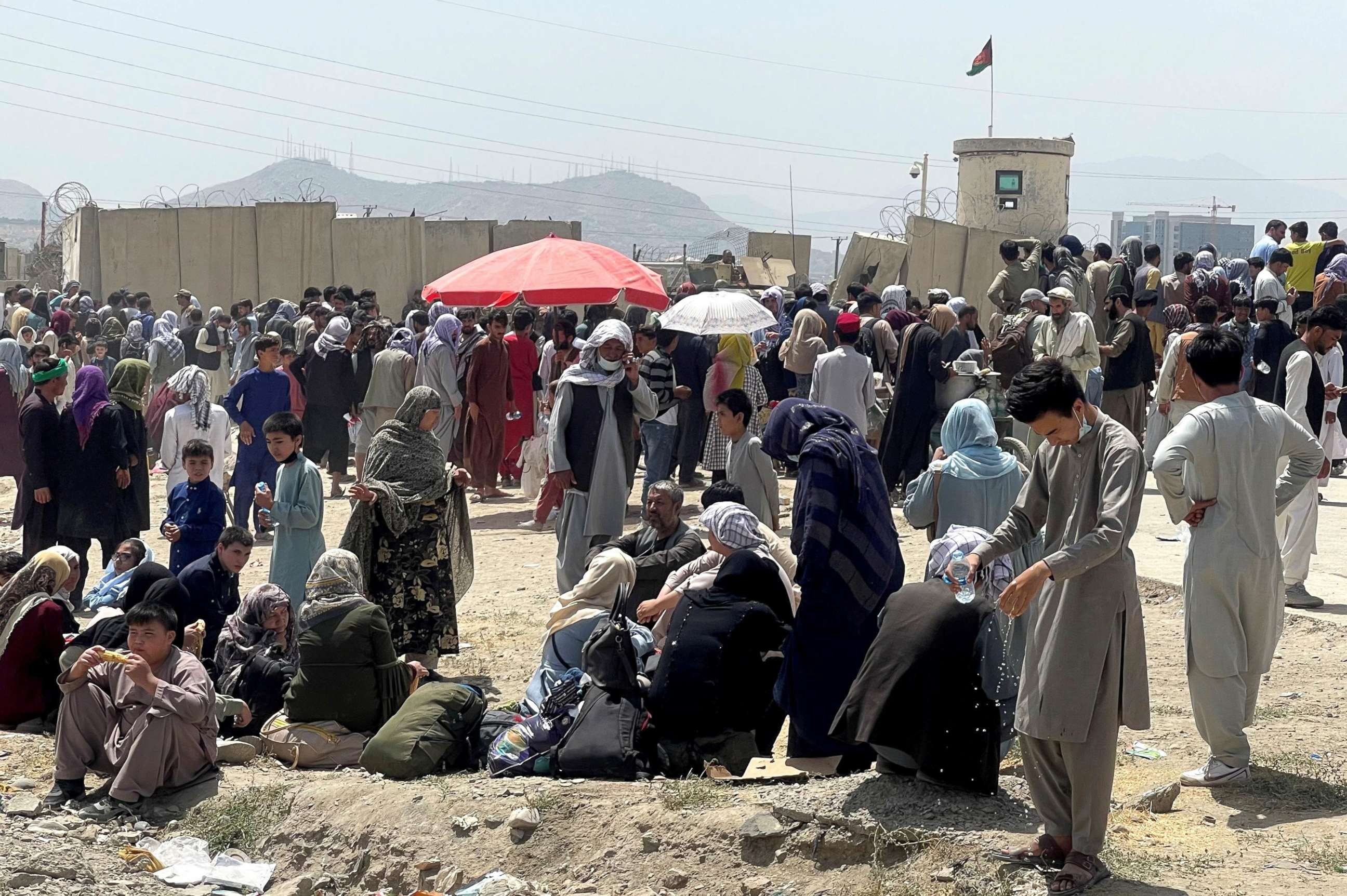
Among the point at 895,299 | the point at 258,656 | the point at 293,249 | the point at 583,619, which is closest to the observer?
the point at 583,619

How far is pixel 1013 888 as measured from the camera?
4.14 m

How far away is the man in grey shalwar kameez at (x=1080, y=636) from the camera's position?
3.99 m

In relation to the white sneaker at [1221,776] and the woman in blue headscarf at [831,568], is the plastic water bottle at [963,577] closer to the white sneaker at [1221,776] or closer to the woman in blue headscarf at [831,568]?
the woman in blue headscarf at [831,568]

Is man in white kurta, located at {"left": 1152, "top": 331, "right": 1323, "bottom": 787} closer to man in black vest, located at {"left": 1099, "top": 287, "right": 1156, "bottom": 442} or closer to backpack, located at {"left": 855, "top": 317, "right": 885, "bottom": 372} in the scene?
man in black vest, located at {"left": 1099, "top": 287, "right": 1156, "bottom": 442}

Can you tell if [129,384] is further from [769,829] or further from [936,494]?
[769,829]

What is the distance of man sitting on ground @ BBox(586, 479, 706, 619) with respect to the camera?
21.6 feet

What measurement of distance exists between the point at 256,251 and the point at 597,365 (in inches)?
623

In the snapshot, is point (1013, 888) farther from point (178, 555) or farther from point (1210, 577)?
point (178, 555)

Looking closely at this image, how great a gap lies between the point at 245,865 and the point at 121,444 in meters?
3.92

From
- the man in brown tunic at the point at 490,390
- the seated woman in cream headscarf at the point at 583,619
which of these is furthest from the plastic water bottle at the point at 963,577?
the man in brown tunic at the point at 490,390

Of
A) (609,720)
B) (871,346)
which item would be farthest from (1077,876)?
(871,346)

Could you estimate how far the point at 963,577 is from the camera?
13.6 feet

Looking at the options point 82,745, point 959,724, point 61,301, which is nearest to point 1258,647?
point 959,724

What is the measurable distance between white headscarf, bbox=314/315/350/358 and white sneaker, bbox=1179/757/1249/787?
9.05m
